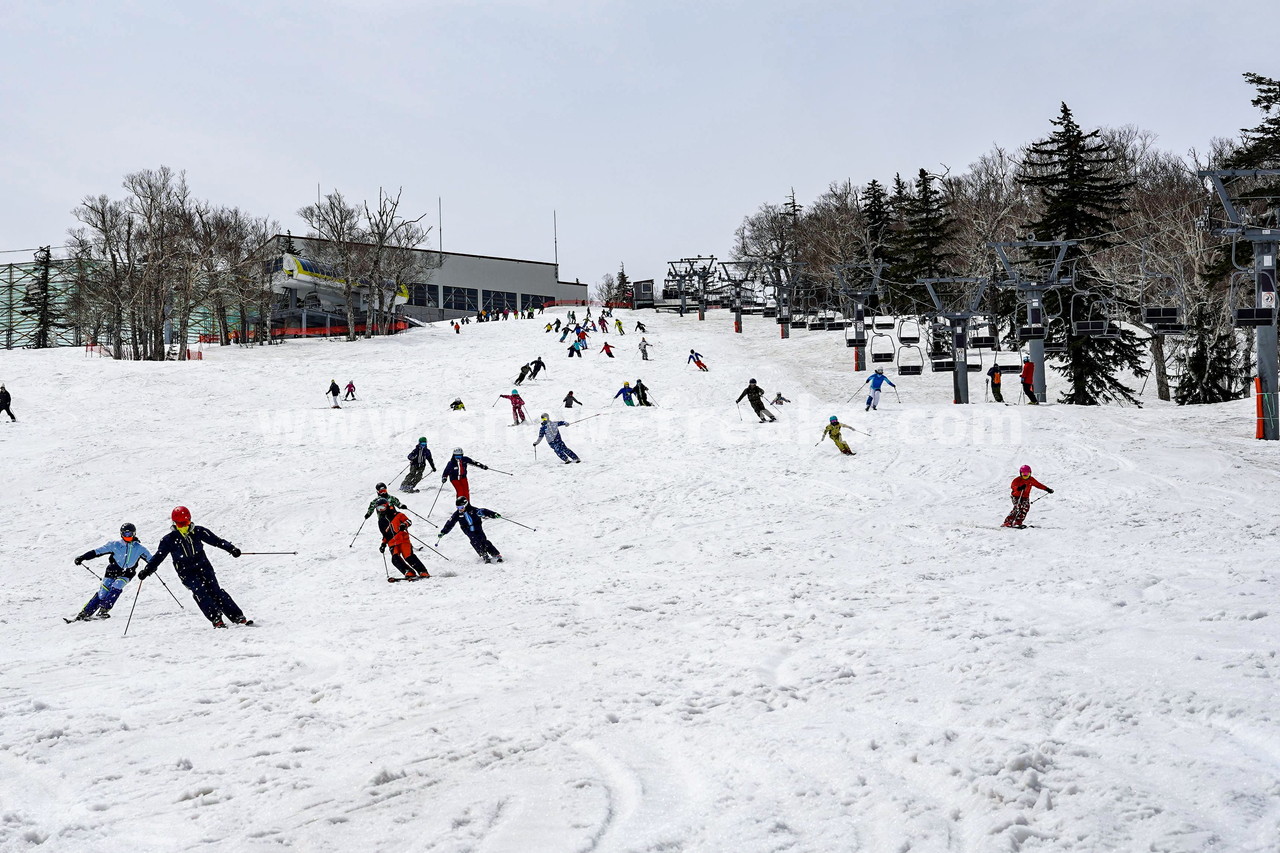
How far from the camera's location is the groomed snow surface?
4512mm

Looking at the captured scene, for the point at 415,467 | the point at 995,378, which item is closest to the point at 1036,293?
the point at 995,378

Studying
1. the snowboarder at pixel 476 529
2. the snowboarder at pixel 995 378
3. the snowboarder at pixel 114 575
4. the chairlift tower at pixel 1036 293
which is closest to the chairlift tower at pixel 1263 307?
the chairlift tower at pixel 1036 293

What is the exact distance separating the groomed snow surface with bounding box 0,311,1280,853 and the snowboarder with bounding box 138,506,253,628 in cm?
21

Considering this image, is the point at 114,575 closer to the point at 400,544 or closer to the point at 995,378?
the point at 400,544

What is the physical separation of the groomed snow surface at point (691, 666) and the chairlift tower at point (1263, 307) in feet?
5.54

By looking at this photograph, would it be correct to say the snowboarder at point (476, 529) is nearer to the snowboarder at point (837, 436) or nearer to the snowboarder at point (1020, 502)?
the snowboarder at point (1020, 502)

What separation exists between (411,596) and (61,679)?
13.2 ft

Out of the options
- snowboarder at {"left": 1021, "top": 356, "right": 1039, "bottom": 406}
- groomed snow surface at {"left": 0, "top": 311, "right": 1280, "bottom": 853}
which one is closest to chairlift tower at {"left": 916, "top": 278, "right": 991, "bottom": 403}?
snowboarder at {"left": 1021, "top": 356, "right": 1039, "bottom": 406}

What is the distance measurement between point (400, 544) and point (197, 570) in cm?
270

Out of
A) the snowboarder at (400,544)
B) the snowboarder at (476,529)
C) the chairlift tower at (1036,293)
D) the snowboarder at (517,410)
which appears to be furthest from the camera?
the snowboarder at (517,410)

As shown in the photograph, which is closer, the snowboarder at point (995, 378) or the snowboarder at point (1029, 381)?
the snowboarder at point (1029, 381)

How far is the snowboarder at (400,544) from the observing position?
11.6m

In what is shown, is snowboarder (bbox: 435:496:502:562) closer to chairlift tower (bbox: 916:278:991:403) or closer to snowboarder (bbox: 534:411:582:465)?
snowboarder (bbox: 534:411:582:465)

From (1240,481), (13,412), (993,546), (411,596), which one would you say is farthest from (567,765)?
(13,412)
